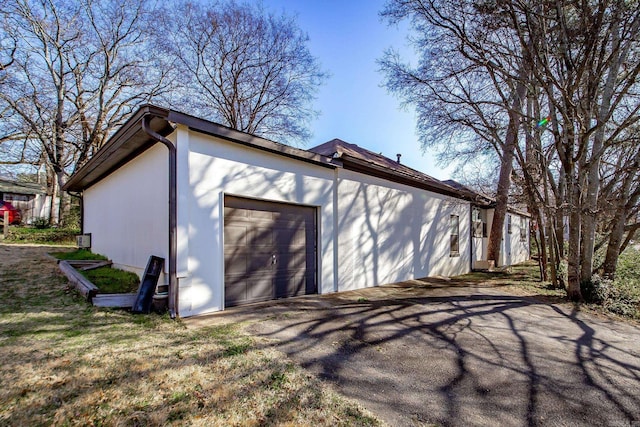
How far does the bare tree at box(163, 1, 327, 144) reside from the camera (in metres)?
16.0

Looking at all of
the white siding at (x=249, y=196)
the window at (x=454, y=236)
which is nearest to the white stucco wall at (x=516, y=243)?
the window at (x=454, y=236)

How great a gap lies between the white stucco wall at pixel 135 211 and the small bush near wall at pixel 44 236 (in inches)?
290

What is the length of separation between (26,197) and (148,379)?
3091cm

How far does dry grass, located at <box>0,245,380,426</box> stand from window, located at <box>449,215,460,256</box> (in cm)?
986

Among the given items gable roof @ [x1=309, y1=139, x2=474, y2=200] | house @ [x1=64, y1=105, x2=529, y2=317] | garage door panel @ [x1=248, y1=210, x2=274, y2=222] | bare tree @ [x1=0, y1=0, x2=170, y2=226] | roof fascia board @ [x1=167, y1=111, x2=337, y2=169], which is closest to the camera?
roof fascia board @ [x1=167, y1=111, x2=337, y2=169]

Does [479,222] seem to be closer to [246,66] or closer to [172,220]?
[172,220]

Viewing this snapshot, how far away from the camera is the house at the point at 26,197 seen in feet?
76.3

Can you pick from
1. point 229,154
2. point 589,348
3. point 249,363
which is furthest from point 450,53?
point 249,363

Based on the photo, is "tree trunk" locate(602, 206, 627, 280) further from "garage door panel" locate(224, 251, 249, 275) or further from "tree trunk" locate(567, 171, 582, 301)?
"garage door panel" locate(224, 251, 249, 275)

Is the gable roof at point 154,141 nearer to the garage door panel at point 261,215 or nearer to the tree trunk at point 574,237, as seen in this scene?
the garage door panel at point 261,215

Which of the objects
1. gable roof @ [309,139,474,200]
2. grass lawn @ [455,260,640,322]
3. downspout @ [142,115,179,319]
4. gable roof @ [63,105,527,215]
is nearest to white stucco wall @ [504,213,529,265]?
grass lawn @ [455,260,640,322]

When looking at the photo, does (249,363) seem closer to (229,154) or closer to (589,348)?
(229,154)

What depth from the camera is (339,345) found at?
3.94 m

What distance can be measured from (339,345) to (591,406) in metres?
2.51
